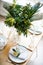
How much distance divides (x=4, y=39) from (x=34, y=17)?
1.50ft

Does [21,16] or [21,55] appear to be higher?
[21,16]

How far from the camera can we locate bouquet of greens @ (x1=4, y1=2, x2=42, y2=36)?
1801mm

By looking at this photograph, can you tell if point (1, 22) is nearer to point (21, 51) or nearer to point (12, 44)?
point (12, 44)

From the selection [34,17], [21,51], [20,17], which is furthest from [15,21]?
[21,51]

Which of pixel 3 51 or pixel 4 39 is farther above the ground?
pixel 4 39

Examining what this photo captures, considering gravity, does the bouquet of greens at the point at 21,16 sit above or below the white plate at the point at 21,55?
above

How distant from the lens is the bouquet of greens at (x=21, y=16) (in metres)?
1.80

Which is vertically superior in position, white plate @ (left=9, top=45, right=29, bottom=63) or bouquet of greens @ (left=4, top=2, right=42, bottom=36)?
bouquet of greens @ (left=4, top=2, right=42, bottom=36)

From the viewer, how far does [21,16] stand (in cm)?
184

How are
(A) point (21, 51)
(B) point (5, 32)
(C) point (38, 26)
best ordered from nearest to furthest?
(A) point (21, 51) < (B) point (5, 32) < (C) point (38, 26)

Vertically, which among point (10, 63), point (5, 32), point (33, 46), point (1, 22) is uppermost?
point (1, 22)

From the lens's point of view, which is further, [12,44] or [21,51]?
[12,44]

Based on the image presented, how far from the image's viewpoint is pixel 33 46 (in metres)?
2.00

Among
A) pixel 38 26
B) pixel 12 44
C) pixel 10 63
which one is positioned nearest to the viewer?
pixel 10 63
